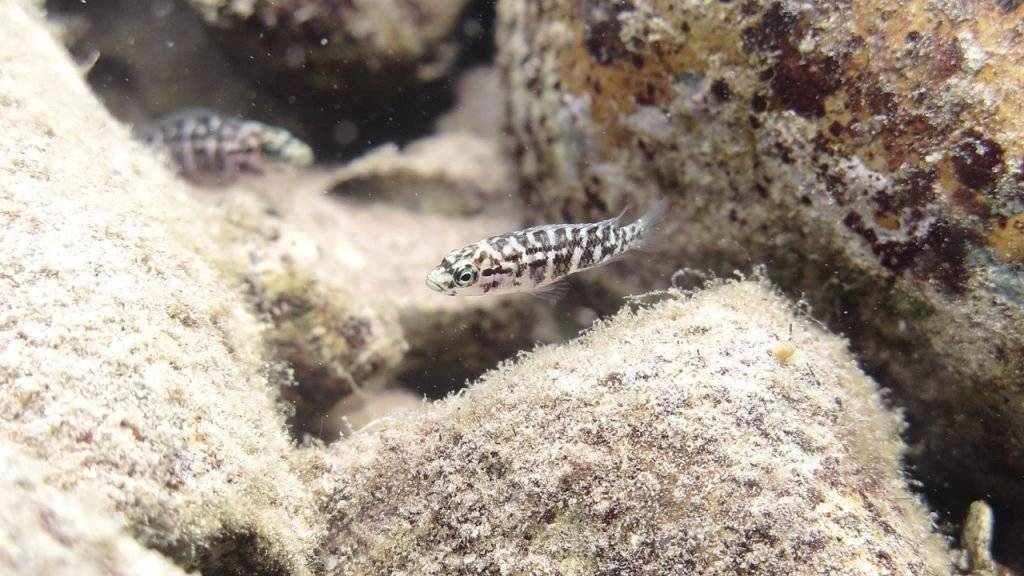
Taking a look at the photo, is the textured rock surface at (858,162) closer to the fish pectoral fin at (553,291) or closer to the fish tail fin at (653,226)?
the fish tail fin at (653,226)

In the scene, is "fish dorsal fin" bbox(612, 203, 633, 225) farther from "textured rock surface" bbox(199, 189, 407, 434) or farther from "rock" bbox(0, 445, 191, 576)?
"rock" bbox(0, 445, 191, 576)

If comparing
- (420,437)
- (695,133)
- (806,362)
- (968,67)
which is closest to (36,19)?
(420,437)

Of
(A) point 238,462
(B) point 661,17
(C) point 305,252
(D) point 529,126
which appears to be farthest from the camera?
(D) point 529,126

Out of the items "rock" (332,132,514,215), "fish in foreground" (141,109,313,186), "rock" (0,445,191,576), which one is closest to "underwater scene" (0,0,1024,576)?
"rock" (0,445,191,576)

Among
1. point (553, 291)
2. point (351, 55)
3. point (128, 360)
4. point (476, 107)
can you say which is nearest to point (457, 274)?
point (553, 291)

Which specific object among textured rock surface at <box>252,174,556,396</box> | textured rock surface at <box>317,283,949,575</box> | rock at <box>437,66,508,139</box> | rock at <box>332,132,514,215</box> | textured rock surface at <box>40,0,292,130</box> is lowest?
textured rock surface at <box>317,283,949,575</box>

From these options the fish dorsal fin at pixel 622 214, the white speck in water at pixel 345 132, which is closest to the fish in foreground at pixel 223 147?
the white speck in water at pixel 345 132

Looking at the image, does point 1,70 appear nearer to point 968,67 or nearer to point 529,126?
point 529,126

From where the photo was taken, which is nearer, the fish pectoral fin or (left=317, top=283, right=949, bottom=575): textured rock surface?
(left=317, top=283, right=949, bottom=575): textured rock surface
